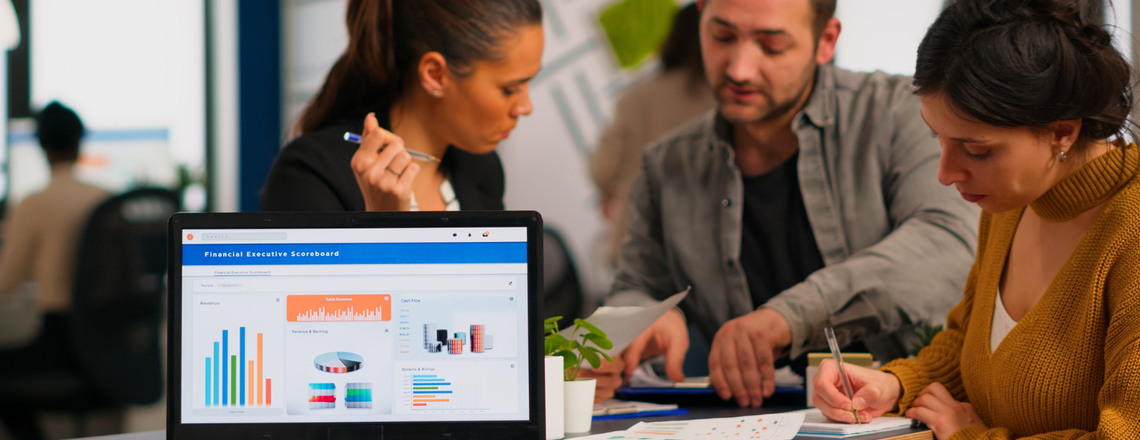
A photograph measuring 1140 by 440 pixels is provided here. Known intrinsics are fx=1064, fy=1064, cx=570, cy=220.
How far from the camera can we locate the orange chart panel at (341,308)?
126cm

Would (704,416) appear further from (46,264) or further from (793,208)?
(46,264)

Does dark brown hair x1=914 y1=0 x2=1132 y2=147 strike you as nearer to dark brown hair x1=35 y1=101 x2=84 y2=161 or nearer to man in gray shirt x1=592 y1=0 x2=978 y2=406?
man in gray shirt x1=592 y1=0 x2=978 y2=406

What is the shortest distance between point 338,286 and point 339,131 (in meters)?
0.89

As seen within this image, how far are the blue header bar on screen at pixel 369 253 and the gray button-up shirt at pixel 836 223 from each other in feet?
2.74

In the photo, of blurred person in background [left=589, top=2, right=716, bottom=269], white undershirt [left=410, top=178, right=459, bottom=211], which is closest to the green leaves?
white undershirt [left=410, top=178, right=459, bottom=211]

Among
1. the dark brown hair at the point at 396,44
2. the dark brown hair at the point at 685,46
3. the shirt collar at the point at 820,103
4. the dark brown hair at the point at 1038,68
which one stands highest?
the dark brown hair at the point at 685,46

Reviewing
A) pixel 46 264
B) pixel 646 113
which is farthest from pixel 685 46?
pixel 46 264

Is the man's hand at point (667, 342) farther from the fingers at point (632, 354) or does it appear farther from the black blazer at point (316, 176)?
the black blazer at point (316, 176)

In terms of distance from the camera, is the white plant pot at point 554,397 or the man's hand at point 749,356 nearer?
the white plant pot at point 554,397

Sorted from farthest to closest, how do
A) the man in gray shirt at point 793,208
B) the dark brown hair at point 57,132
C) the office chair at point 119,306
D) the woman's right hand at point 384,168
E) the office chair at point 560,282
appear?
1. the dark brown hair at point 57,132
2. the office chair at point 119,306
3. the office chair at point 560,282
4. the man in gray shirt at point 793,208
5. the woman's right hand at point 384,168

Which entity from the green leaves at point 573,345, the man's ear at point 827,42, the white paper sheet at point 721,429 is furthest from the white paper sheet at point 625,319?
the man's ear at point 827,42

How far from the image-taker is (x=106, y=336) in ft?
12.9

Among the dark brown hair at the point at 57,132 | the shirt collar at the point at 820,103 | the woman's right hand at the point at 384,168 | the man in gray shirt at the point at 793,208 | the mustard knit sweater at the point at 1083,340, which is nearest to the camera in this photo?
the mustard knit sweater at the point at 1083,340

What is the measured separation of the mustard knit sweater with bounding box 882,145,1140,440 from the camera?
1.21 m
